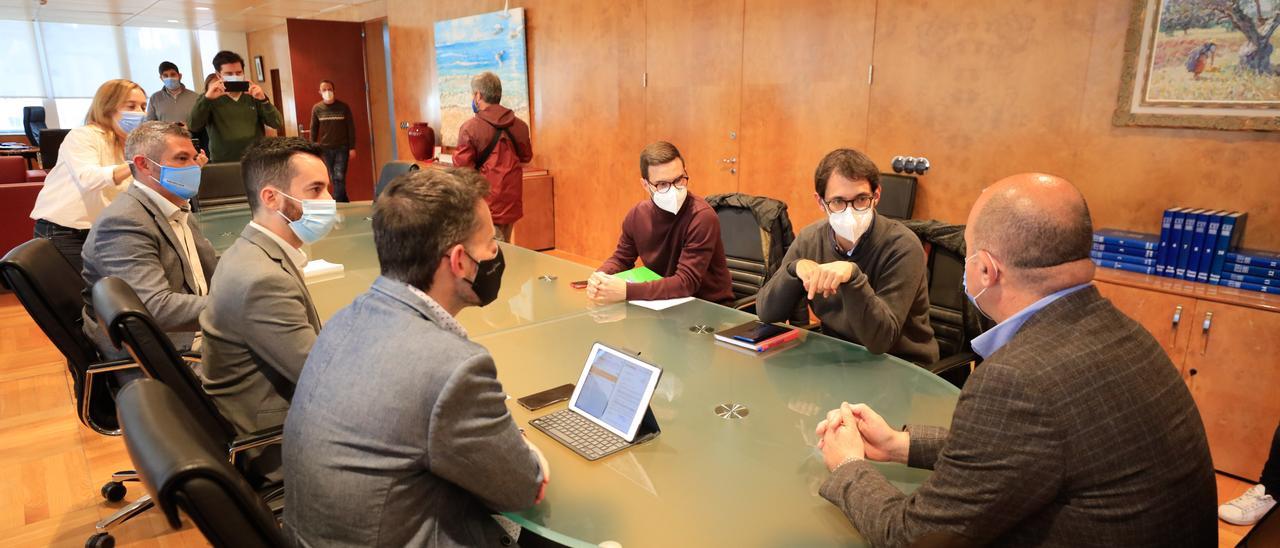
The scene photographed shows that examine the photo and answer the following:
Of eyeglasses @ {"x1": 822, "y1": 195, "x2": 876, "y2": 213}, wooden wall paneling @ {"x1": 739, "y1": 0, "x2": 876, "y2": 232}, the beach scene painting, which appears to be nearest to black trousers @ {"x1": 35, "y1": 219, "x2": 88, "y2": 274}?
eyeglasses @ {"x1": 822, "y1": 195, "x2": 876, "y2": 213}

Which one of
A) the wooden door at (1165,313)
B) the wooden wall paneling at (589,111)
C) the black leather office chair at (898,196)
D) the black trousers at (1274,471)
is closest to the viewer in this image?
the black trousers at (1274,471)

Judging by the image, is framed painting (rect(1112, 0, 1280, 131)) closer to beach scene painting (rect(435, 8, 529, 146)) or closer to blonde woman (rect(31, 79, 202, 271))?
blonde woman (rect(31, 79, 202, 271))

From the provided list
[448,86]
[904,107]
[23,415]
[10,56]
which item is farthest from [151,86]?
[904,107]

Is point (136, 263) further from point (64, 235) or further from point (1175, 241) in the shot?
point (1175, 241)

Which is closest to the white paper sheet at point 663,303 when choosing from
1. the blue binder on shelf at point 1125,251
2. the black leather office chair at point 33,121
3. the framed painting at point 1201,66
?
the blue binder on shelf at point 1125,251

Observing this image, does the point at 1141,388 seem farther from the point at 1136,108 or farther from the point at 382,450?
the point at 1136,108

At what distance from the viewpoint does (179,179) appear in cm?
265

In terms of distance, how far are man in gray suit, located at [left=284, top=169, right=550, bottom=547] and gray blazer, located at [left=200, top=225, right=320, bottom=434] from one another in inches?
24.2

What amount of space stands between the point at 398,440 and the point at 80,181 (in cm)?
328

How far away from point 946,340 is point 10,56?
14971 millimetres

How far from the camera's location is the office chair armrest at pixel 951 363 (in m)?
2.19

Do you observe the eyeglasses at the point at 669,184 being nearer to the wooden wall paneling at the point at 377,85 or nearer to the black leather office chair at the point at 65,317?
the black leather office chair at the point at 65,317

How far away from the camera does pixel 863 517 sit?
4.04 ft

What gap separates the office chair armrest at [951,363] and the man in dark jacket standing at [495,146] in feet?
11.8
